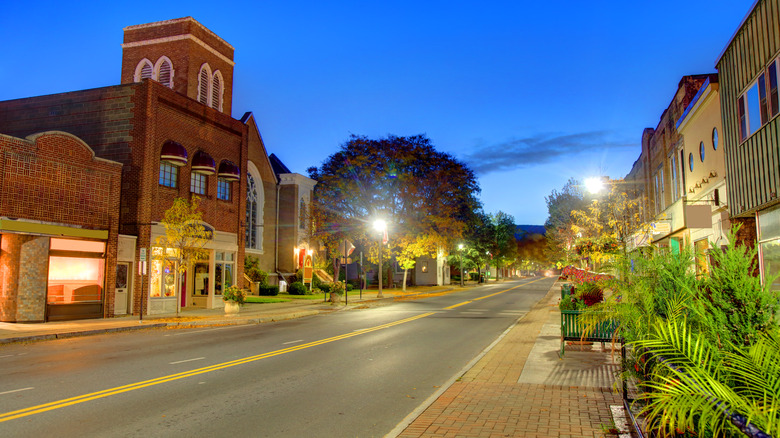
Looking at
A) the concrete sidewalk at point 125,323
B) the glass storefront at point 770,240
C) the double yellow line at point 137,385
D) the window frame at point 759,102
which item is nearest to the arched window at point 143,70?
the concrete sidewalk at point 125,323

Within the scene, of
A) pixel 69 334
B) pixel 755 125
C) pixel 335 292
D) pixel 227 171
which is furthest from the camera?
pixel 335 292

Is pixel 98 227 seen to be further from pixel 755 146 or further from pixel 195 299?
pixel 755 146

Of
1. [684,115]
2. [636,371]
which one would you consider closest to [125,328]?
[636,371]

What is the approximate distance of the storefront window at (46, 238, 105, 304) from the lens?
19.1 metres

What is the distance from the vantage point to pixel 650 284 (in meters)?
5.25

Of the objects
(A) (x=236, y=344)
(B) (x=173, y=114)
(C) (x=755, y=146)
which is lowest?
(A) (x=236, y=344)

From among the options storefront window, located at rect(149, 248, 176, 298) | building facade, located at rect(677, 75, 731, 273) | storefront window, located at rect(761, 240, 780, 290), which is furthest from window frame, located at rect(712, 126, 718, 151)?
storefront window, located at rect(149, 248, 176, 298)

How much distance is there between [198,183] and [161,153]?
2.95 metres

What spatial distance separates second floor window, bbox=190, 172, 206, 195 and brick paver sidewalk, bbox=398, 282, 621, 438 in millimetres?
19748

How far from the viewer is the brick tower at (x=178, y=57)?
32.4m

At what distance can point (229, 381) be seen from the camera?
8.82 m

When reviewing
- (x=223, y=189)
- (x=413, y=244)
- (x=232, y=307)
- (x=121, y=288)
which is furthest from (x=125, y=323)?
(x=413, y=244)

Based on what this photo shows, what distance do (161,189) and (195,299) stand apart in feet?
19.8

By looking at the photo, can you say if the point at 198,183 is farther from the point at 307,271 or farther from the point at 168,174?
the point at 307,271
